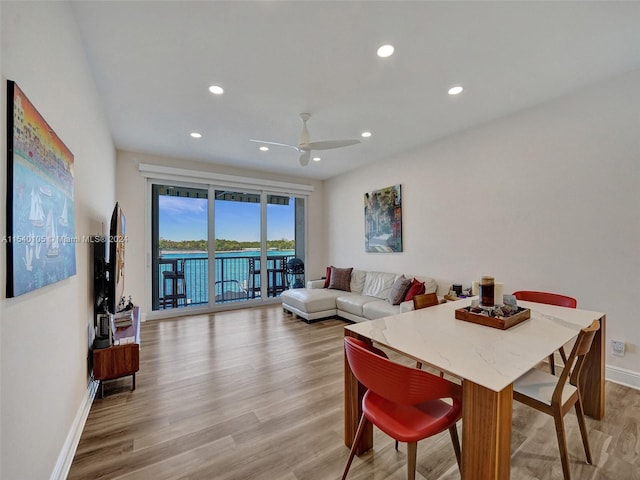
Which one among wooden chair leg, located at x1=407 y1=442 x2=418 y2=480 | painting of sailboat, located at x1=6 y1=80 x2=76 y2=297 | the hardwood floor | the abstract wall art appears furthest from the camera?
the abstract wall art

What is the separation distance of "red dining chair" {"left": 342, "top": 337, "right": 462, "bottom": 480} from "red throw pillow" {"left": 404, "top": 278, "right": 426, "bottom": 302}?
8.22 ft

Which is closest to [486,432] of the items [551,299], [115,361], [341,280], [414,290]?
[551,299]

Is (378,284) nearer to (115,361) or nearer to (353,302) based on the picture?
(353,302)

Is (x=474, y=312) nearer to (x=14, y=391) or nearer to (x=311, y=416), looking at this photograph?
(x=311, y=416)

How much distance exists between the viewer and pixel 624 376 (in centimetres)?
256

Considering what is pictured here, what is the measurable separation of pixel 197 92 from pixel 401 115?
2258 millimetres

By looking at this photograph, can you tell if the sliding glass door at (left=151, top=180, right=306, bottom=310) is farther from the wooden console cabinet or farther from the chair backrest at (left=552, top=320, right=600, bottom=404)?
the chair backrest at (left=552, top=320, right=600, bottom=404)

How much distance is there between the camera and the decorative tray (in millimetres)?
1678

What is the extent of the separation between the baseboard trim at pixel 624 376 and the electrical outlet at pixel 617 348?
5.3 inches

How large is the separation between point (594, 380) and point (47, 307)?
3.51m

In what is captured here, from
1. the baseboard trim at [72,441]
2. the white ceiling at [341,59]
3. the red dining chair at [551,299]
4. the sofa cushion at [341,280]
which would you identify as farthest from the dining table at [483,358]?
the sofa cushion at [341,280]

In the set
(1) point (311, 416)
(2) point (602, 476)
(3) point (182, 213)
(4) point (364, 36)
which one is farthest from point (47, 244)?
(3) point (182, 213)

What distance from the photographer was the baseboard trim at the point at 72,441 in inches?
60.2

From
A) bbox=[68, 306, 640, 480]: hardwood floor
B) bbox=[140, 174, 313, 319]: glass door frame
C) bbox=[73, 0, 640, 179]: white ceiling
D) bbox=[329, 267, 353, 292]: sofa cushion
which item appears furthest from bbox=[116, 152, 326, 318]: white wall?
bbox=[329, 267, 353, 292]: sofa cushion
